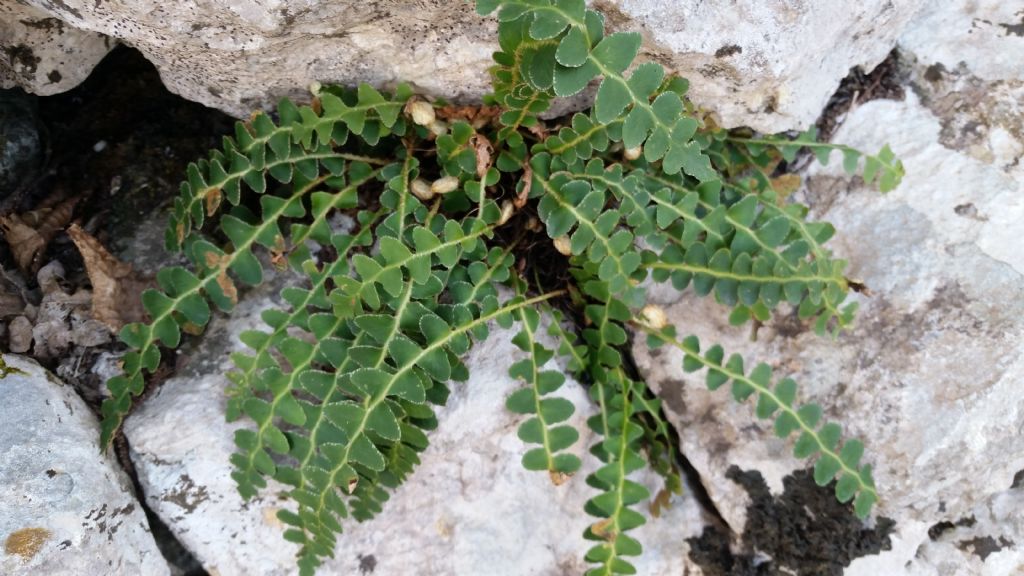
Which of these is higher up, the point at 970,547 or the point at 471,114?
the point at 471,114

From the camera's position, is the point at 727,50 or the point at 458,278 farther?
the point at 458,278

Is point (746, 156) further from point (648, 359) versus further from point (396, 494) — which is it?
point (396, 494)

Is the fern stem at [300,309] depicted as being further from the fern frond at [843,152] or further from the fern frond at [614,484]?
the fern frond at [843,152]

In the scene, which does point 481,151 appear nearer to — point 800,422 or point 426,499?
point 426,499

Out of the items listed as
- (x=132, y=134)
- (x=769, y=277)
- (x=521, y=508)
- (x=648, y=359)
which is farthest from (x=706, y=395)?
(x=132, y=134)

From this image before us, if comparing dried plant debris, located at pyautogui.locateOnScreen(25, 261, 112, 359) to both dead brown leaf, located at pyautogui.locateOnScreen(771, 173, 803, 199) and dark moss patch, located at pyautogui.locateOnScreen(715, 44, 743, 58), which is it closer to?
dark moss patch, located at pyautogui.locateOnScreen(715, 44, 743, 58)

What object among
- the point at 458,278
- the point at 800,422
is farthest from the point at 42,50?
the point at 800,422
